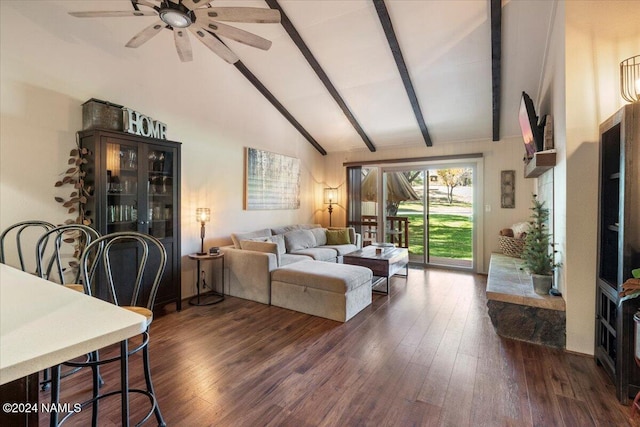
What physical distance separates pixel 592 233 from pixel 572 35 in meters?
1.59

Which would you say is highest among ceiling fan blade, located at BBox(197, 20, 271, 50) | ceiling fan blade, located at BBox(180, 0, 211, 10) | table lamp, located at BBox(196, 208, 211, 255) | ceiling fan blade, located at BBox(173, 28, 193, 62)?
ceiling fan blade, located at BBox(173, 28, 193, 62)

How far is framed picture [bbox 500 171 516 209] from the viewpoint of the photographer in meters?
5.17

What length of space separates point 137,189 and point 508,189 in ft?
18.4

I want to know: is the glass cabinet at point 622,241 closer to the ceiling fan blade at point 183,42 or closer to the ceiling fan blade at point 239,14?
the ceiling fan blade at point 239,14

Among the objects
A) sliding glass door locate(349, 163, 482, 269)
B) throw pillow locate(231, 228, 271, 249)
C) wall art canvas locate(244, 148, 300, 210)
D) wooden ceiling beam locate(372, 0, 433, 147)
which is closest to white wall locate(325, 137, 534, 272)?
sliding glass door locate(349, 163, 482, 269)

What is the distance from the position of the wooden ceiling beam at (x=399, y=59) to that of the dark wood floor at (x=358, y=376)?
10.2ft

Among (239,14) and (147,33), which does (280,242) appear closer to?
(147,33)

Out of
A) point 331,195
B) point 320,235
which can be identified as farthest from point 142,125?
point 331,195

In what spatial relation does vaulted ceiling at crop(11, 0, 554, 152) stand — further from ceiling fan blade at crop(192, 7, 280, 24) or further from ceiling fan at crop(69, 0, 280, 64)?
ceiling fan blade at crop(192, 7, 280, 24)

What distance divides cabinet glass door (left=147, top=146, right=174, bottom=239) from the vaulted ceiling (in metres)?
1.21

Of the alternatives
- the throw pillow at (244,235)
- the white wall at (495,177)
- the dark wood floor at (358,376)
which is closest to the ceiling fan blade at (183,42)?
the throw pillow at (244,235)

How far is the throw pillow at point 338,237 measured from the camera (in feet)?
19.2

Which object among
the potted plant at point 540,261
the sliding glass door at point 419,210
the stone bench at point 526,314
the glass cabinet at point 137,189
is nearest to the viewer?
the stone bench at point 526,314

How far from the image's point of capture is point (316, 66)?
4.18 meters
